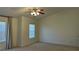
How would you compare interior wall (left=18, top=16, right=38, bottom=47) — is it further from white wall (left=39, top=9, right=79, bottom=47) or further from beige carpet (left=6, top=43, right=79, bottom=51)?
white wall (left=39, top=9, right=79, bottom=47)

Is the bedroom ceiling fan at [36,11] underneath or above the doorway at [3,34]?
above

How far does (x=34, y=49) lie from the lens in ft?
7.98

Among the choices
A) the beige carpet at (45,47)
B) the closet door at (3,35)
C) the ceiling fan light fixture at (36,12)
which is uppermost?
the ceiling fan light fixture at (36,12)

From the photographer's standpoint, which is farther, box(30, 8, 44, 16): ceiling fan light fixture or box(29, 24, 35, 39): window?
box(29, 24, 35, 39): window

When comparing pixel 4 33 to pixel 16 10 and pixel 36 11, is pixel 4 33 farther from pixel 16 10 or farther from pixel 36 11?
pixel 36 11

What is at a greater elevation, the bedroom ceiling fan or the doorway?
the bedroom ceiling fan

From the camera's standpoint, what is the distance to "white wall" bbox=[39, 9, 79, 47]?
237 cm

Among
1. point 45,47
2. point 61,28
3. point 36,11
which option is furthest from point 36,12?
point 45,47

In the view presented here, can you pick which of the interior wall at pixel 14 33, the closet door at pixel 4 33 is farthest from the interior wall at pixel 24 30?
the closet door at pixel 4 33

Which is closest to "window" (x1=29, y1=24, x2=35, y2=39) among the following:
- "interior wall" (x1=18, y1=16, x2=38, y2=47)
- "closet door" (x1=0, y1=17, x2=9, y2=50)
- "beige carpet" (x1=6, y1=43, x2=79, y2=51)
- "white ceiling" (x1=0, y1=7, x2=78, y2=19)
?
"interior wall" (x1=18, y1=16, x2=38, y2=47)

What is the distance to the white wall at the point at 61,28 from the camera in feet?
7.78

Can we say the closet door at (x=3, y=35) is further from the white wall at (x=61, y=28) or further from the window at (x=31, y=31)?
the white wall at (x=61, y=28)
